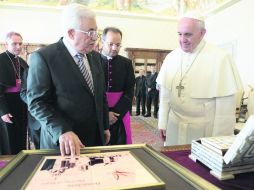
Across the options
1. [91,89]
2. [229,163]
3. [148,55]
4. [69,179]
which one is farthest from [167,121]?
[148,55]

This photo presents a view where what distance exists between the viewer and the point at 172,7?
40.4ft

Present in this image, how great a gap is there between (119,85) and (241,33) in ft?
22.1

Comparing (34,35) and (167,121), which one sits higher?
(34,35)

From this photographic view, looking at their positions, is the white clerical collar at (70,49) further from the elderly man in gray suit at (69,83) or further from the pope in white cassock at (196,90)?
the pope in white cassock at (196,90)

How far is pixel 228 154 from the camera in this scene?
47.4 inches

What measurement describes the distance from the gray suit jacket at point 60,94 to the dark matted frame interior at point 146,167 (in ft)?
1.09

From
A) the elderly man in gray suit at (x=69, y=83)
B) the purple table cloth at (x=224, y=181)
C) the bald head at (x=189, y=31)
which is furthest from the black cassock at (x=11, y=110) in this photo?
the purple table cloth at (x=224, y=181)

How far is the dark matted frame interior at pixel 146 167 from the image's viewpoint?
968 millimetres

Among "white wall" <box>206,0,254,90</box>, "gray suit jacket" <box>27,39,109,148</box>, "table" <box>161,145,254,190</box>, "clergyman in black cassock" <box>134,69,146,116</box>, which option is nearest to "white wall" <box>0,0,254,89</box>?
"white wall" <box>206,0,254,90</box>

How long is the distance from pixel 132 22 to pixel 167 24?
67.5 inches

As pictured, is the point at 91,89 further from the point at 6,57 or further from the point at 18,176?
the point at 6,57

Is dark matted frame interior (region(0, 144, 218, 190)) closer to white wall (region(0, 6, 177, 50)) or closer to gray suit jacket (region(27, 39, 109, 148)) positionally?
gray suit jacket (region(27, 39, 109, 148))

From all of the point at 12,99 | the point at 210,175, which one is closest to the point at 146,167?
the point at 210,175

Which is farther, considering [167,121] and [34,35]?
[34,35]
